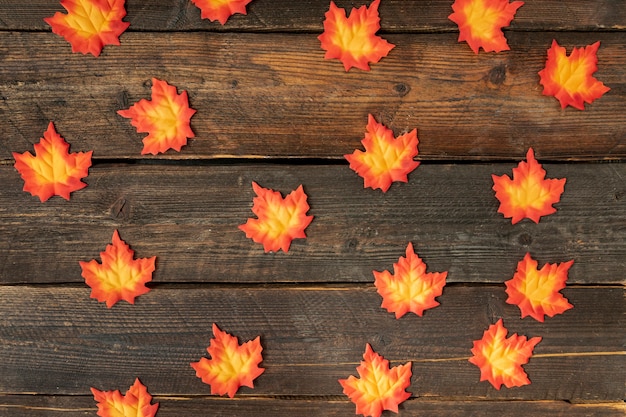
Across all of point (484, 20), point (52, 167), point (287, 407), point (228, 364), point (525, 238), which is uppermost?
point (484, 20)

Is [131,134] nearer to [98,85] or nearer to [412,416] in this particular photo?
[98,85]

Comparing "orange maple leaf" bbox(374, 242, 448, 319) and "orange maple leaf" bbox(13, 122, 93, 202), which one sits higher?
"orange maple leaf" bbox(13, 122, 93, 202)

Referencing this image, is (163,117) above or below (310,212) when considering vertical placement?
above

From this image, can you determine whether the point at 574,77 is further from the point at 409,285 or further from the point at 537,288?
the point at 409,285

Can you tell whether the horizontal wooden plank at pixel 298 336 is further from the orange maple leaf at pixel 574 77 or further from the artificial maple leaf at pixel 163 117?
the orange maple leaf at pixel 574 77

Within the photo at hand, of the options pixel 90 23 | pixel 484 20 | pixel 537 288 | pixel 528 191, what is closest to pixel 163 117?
pixel 90 23

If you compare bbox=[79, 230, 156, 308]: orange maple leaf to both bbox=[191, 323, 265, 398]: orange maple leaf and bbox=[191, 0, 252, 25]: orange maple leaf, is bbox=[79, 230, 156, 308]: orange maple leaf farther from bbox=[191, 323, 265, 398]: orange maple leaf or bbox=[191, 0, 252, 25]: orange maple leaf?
bbox=[191, 0, 252, 25]: orange maple leaf

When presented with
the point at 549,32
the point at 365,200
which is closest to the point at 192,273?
the point at 365,200

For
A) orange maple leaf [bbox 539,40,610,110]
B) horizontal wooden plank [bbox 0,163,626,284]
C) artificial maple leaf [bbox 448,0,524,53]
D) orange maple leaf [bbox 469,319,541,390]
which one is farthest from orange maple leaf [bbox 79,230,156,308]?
orange maple leaf [bbox 539,40,610,110]
